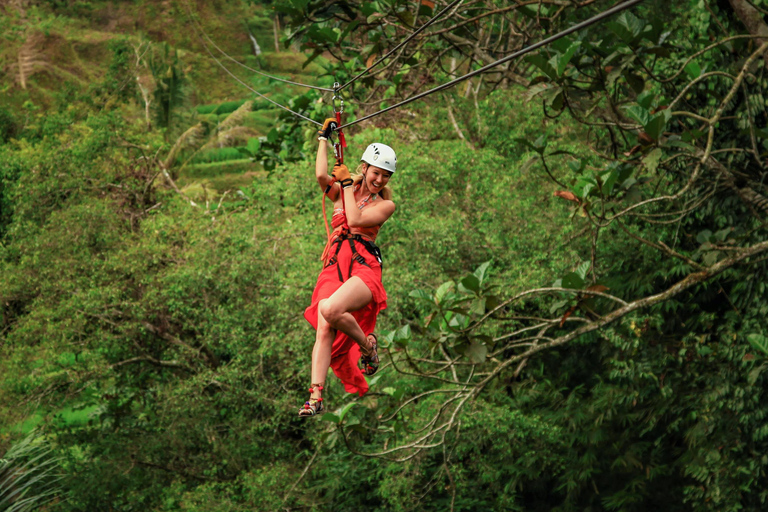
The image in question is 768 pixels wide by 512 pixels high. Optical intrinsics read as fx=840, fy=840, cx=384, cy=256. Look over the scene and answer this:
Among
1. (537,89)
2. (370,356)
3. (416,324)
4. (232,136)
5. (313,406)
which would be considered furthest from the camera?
(232,136)

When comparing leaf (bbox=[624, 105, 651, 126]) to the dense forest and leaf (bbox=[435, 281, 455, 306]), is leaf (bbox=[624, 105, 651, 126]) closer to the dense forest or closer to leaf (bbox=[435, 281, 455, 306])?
leaf (bbox=[435, 281, 455, 306])

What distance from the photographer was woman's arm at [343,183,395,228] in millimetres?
3984

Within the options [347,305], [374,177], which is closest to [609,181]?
[374,177]

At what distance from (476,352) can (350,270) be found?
2.08m

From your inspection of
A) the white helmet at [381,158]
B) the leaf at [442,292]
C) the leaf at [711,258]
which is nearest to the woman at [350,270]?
the white helmet at [381,158]

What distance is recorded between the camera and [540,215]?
9438 mm

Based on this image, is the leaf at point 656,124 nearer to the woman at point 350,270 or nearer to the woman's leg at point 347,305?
the woman at point 350,270

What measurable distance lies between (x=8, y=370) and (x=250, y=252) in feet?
11.0

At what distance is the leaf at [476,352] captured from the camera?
586 centimetres

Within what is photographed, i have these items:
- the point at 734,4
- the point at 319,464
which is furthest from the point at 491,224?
the point at 734,4

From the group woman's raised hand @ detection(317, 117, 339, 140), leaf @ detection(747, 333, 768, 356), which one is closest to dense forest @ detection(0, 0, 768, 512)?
leaf @ detection(747, 333, 768, 356)

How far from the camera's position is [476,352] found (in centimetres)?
589

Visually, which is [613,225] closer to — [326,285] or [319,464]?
[319,464]

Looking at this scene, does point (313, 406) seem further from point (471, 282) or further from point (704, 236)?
point (704, 236)
